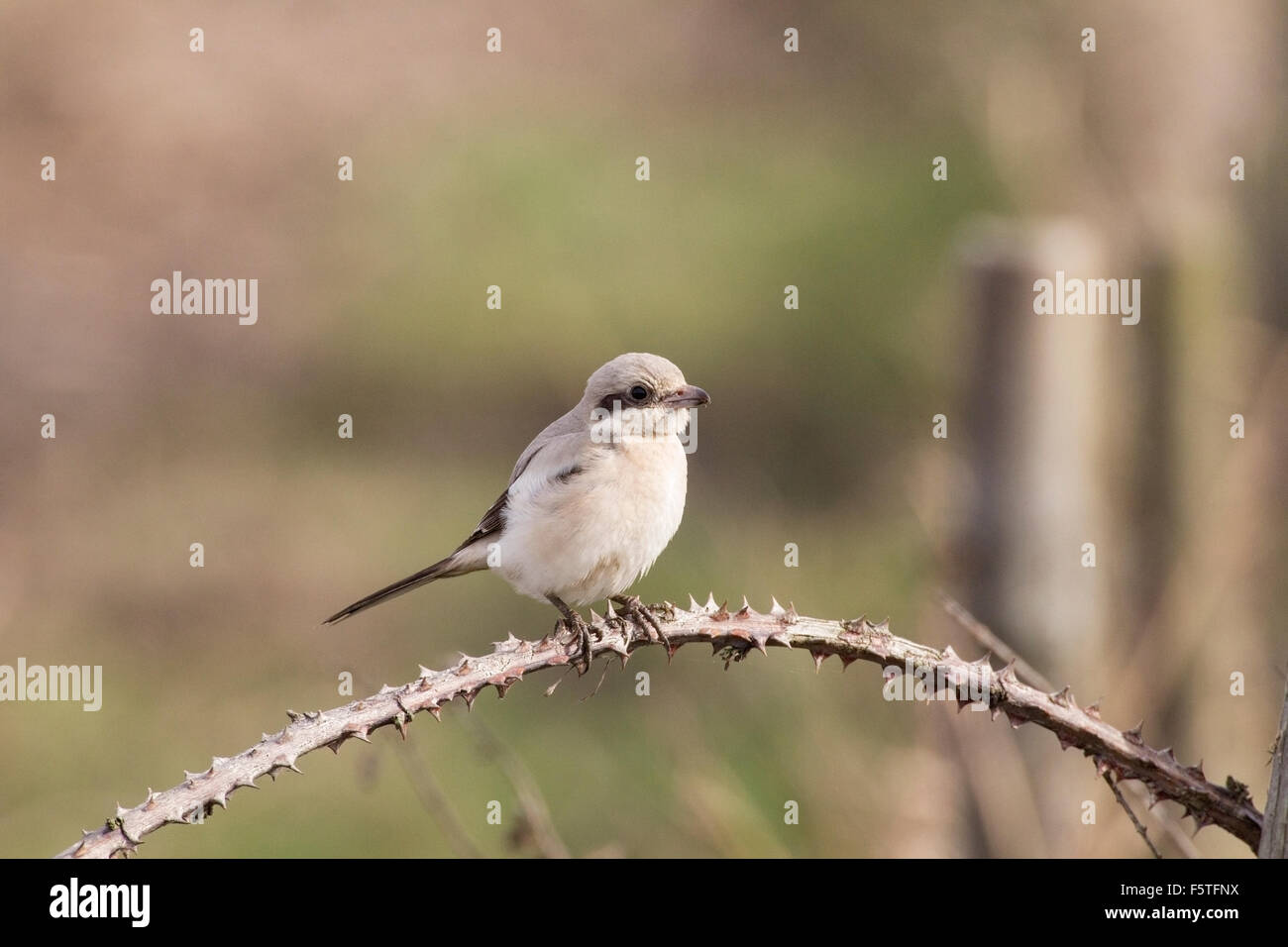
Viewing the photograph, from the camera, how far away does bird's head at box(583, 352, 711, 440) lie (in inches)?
153

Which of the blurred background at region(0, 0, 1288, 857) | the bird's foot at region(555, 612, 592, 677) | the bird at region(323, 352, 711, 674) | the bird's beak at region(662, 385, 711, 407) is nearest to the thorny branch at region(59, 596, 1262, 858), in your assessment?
the bird's foot at region(555, 612, 592, 677)

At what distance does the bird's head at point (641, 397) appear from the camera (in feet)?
12.7

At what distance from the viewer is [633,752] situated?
22.8 feet

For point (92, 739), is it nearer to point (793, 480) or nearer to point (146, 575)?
point (146, 575)

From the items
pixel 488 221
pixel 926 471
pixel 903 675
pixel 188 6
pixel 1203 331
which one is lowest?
pixel 903 675

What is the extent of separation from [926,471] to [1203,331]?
105 cm

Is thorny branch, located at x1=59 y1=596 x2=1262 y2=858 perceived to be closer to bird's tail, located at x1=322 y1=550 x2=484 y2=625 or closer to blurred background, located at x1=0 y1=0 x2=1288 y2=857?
blurred background, located at x1=0 y1=0 x2=1288 y2=857

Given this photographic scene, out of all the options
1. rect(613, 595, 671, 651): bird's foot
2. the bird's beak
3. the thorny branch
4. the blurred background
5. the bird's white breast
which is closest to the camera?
the thorny branch

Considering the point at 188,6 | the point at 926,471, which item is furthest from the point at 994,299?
the point at 188,6

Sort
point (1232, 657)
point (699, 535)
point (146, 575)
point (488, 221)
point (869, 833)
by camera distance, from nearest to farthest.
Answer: point (869, 833) → point (1232, 657) → point (699, 535) → point (146, 575) → point (488, 221)

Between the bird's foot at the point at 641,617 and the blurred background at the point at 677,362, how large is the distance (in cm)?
40

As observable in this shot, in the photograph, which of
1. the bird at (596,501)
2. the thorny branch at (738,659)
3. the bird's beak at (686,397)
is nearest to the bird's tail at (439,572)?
the bird at (596,501)

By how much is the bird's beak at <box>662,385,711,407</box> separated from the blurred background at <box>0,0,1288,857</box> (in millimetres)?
980

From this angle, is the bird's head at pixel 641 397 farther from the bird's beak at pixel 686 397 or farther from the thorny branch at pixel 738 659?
the thorny branch at pixel 738 659
